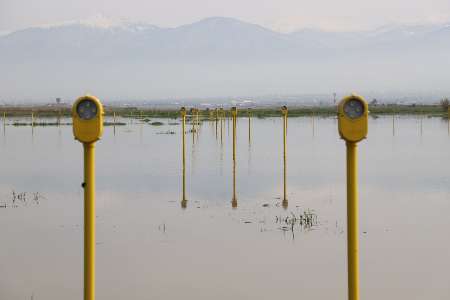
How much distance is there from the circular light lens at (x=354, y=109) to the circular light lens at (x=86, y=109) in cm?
161

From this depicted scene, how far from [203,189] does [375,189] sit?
3484 mm

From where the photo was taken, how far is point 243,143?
29.2 m

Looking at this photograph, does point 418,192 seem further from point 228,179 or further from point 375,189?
point 228,179

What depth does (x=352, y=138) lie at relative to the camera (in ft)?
16.0

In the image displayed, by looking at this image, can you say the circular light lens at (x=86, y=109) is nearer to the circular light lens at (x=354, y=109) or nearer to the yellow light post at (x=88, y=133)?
the yellow light post at (x=88, y=133)

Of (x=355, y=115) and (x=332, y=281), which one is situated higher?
(x=355, y=115)

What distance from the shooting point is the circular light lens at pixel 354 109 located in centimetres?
489

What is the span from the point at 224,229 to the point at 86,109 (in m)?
6.39

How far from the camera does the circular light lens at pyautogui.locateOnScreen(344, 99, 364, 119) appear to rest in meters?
4.89

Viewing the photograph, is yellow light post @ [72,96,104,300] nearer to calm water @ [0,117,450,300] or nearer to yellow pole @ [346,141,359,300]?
yellow pole @ [346,141,359,300]

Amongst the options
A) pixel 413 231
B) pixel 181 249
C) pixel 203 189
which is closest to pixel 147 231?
pixel 181 249

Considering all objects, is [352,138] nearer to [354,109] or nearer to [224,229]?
[354,109]

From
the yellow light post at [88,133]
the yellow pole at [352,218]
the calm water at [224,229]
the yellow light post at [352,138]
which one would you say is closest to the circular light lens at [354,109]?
the yellow light post at [352,138]

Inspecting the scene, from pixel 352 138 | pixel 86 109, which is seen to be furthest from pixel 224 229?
pixel 86 109
